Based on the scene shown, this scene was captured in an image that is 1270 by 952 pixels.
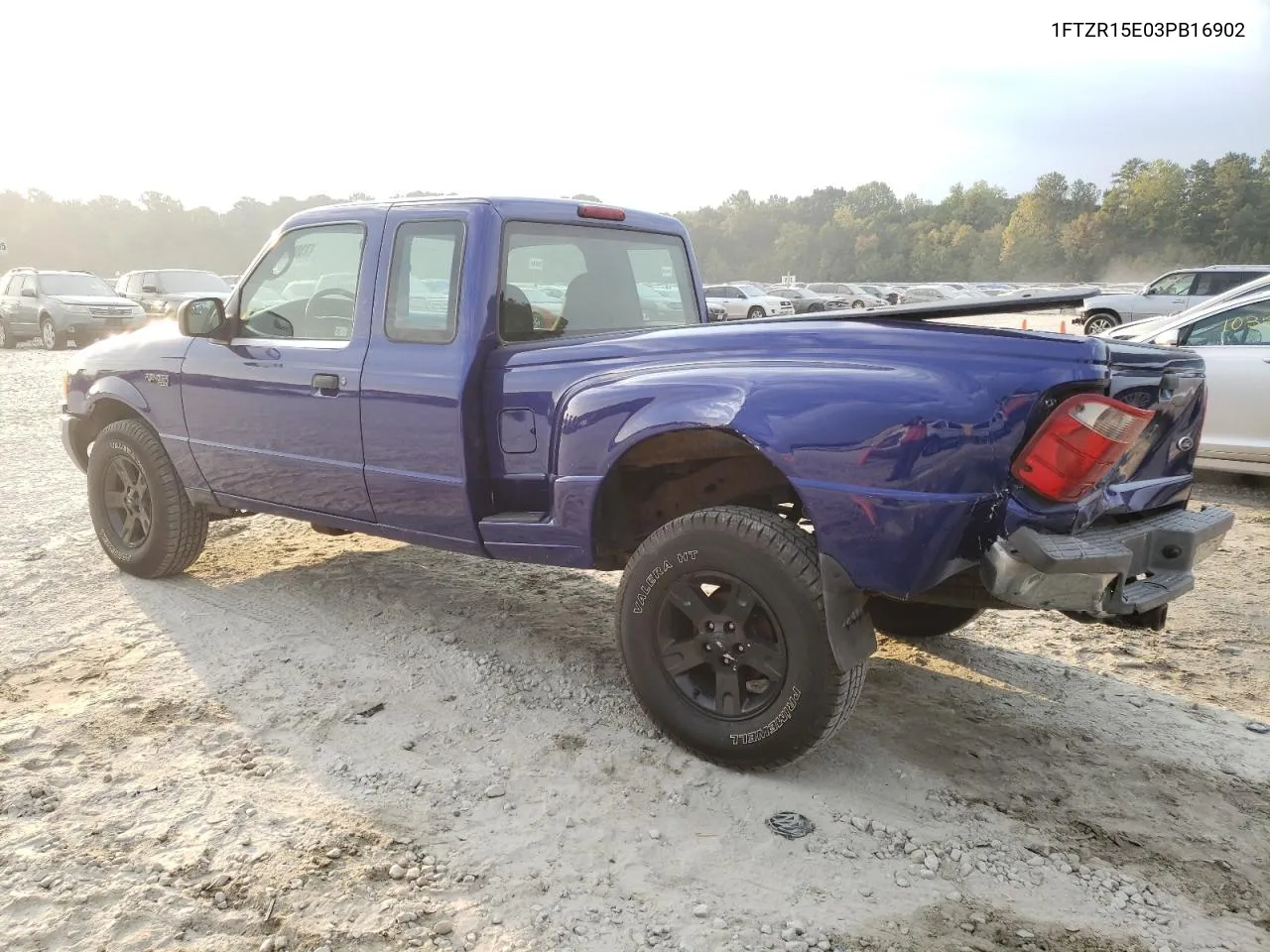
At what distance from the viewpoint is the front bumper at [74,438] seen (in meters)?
5.66

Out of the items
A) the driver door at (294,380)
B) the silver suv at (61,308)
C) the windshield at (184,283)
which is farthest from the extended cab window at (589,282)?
the windshield at (184,283)

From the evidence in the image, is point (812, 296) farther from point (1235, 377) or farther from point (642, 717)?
point (642, 717)

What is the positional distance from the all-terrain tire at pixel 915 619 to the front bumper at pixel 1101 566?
1.26m

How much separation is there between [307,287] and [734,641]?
2741mm

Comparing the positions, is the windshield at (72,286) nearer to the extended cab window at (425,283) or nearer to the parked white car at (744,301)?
the parked white car at (744,301)

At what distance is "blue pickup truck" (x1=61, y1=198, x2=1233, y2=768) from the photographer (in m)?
2.79

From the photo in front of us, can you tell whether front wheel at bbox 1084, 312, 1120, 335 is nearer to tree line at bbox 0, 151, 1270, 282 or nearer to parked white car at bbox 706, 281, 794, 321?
parked white car at bbox 706, 281, 794, 321

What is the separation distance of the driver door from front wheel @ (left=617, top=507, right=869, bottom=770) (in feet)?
5.20

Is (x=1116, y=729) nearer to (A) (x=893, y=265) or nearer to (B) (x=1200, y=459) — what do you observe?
(B) (x=1200, y=459)

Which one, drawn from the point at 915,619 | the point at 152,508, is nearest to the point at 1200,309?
the point at 915,619

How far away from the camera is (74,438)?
18.7 ft

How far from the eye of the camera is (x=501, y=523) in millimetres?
3850

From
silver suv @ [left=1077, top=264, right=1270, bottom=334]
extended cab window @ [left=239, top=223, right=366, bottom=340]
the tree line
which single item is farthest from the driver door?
the tree line

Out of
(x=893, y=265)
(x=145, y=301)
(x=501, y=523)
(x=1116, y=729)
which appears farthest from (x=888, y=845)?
(x=893, y=265)
